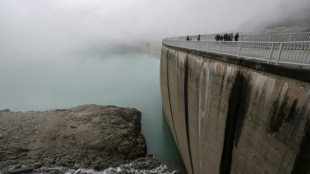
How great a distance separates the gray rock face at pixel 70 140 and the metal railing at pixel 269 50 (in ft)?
34.8

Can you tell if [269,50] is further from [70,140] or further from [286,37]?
[70,140]

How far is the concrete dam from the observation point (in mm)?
2725

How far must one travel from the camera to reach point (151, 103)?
905 inches

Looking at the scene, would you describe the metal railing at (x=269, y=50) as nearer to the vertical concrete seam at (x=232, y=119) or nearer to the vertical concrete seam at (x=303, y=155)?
the vertical concrete seam at (x=232, y=119)

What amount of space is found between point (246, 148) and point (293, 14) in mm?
51163

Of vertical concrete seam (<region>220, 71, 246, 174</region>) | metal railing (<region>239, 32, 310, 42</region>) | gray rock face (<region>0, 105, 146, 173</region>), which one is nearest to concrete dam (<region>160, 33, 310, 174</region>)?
vertical concrete seam (<region>220, 71, 246, 174</region>)

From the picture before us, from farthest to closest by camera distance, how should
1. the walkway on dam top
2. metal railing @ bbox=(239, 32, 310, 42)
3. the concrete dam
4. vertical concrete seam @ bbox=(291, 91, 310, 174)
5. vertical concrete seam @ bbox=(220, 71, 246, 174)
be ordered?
metal railing @ bbox=(239, 32, 310, 42) < vertical concrete seam @ bbox=(220, 71, 246, 174) < the walkway on dam top < the concrete dam < vertical concrete seam @ bbox=(291, 91, 310, 174)

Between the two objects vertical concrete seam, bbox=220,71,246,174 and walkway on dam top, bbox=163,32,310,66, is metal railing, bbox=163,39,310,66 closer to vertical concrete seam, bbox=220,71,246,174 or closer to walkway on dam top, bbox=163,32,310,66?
walkway on dam top, bbox=163,32,310,66

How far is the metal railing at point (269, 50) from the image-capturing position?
3.07 metres

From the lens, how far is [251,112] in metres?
3.68

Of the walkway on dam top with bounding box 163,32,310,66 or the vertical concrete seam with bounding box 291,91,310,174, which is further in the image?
the walkway on dam top with bounding box 163,32,310,66

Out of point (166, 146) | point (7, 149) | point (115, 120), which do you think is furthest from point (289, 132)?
point (7, 149)

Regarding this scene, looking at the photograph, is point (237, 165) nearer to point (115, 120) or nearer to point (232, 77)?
point (232, 77)

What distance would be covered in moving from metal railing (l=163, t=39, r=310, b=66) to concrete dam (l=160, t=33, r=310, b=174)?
31mm
